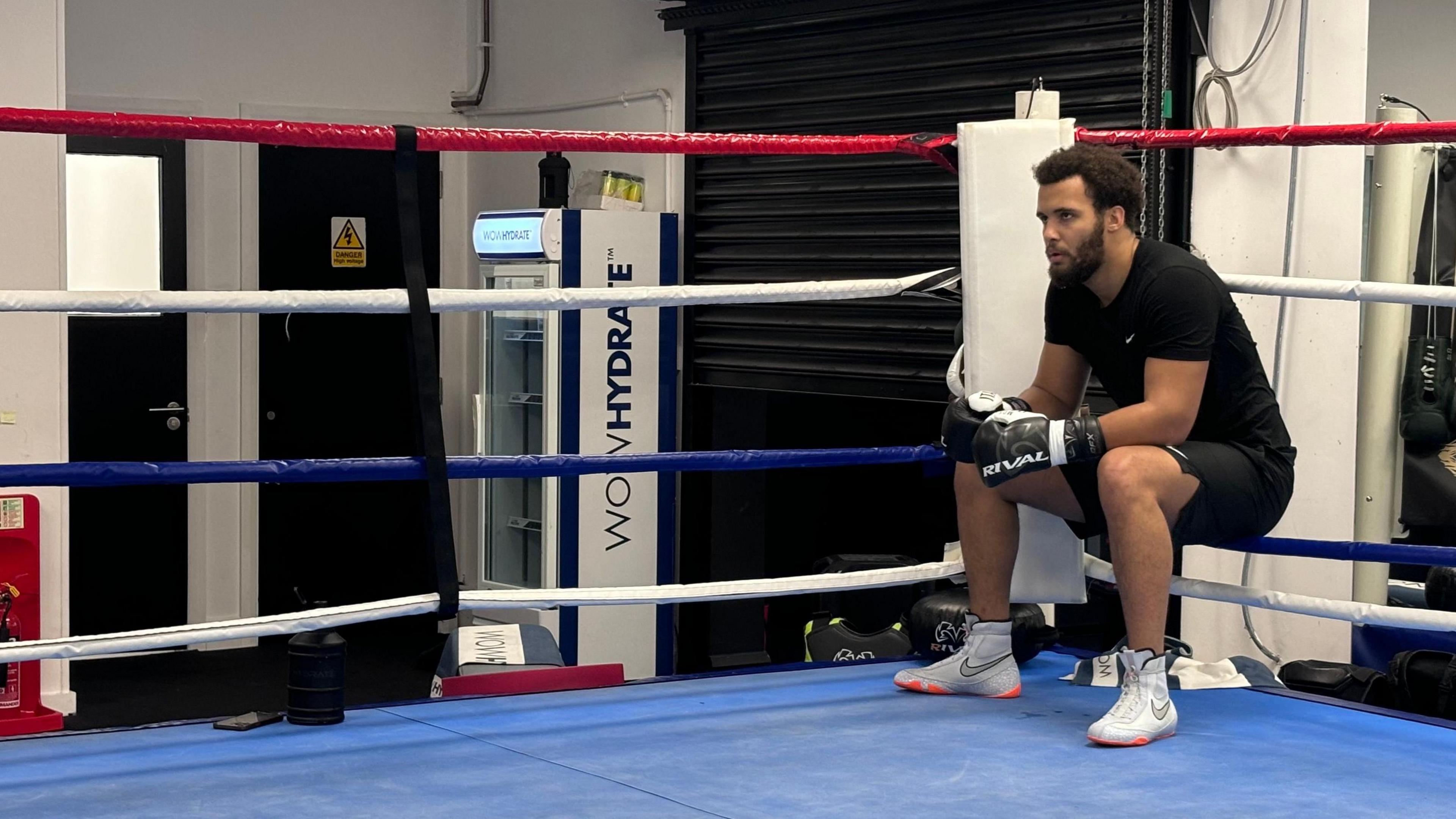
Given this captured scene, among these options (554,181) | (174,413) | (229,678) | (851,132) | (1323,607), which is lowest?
(229,678)

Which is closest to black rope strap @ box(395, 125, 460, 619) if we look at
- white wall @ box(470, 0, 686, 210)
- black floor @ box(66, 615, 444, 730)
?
black floor @ box(66, 615, 444, 730)

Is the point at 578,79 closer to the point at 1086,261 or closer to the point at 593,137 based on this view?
the point at 593,137

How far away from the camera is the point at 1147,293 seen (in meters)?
2.39

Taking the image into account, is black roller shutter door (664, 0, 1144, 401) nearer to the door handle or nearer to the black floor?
the black floor

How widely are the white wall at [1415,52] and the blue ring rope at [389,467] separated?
9.94 feet

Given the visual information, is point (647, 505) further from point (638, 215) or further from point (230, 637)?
point (230, 637)

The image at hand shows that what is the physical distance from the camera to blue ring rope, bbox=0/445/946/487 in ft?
6.73

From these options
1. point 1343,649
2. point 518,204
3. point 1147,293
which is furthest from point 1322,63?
point 518,204

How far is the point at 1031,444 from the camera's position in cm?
230

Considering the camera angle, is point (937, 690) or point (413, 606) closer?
point (413, 606)

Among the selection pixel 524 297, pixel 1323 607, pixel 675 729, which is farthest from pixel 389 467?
pixel 1323 607

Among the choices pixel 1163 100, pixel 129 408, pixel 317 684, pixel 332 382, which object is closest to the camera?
pixel 317 684

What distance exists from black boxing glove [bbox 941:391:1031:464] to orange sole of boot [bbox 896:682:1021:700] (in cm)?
39

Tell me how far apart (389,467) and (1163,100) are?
2765 millimetres
